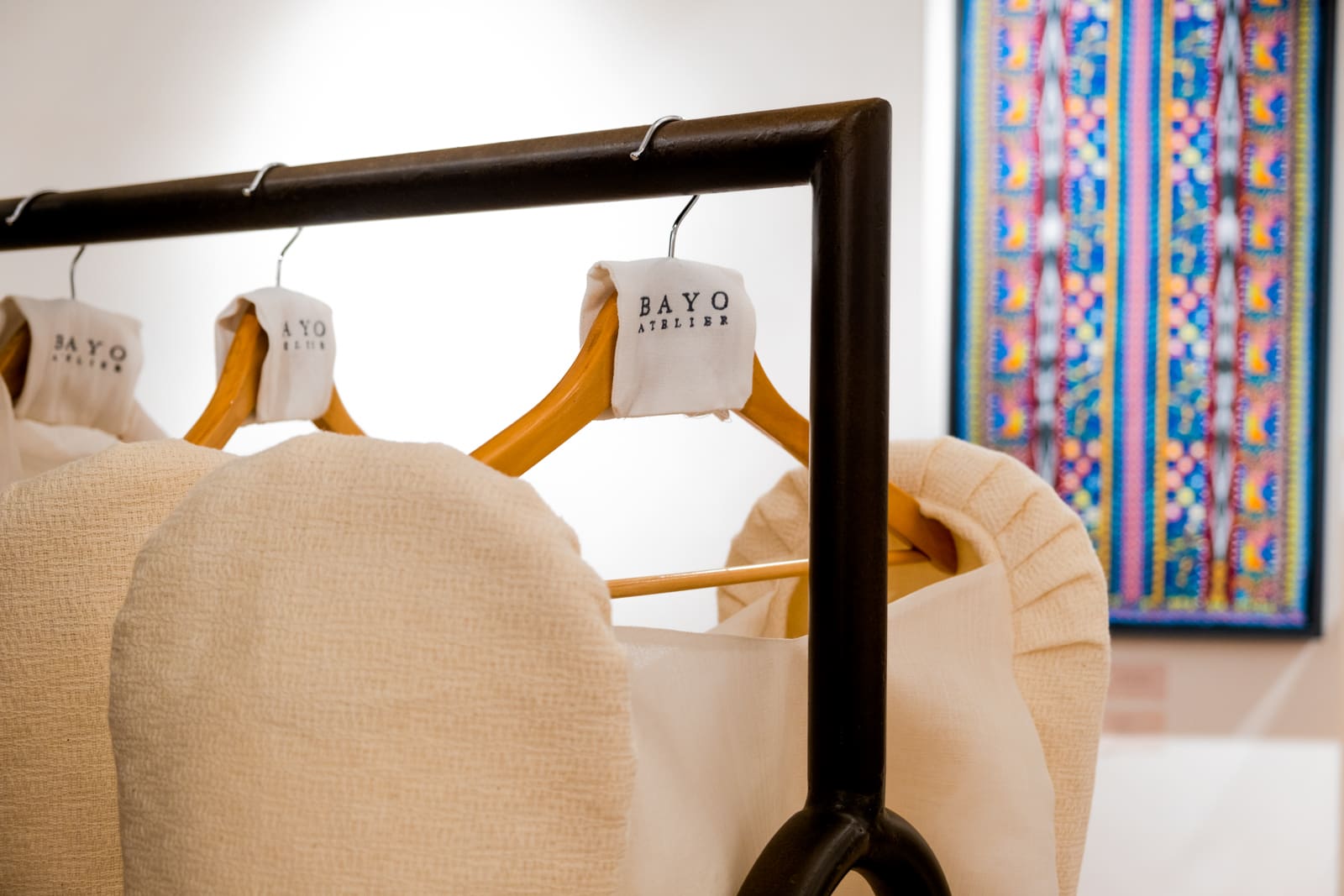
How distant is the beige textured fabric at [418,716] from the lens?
1.01 ft

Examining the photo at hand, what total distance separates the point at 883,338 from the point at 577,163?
0.18m

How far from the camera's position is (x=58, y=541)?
1.32 ft

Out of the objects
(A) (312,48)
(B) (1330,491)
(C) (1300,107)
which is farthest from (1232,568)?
(A) (312,48)

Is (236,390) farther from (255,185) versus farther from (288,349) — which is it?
(255,185)

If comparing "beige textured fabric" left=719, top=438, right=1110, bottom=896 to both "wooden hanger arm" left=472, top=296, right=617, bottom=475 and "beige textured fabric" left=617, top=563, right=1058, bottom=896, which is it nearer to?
"beige textured fabric" left=617, top=563, right=1058, bottom=896

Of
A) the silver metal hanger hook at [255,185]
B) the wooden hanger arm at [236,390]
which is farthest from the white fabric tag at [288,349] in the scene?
the silver metal hanger hook at [255,185]

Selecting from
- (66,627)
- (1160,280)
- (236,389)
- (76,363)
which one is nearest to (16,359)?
(76,363)

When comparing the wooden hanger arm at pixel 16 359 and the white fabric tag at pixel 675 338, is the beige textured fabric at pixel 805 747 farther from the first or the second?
the wooden hanger arm at pixel 16 359

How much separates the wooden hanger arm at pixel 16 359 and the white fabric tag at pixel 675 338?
541 mm

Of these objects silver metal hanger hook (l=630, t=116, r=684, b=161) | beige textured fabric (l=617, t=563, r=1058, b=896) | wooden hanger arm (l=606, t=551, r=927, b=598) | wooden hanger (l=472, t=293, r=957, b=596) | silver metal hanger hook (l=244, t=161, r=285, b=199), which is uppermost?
silver metal hanger hook (l=244, t=161, r=285, b=199)

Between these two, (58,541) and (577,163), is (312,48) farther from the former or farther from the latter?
(58,541)

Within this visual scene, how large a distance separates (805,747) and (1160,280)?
125 cm

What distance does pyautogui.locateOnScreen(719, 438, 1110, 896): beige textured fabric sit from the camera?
2.19 ft

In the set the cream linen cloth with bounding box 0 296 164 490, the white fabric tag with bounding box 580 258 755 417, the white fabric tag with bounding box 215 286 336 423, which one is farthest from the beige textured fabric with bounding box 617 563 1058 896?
the cream linen cloth with bounding box 0 296 164 490
